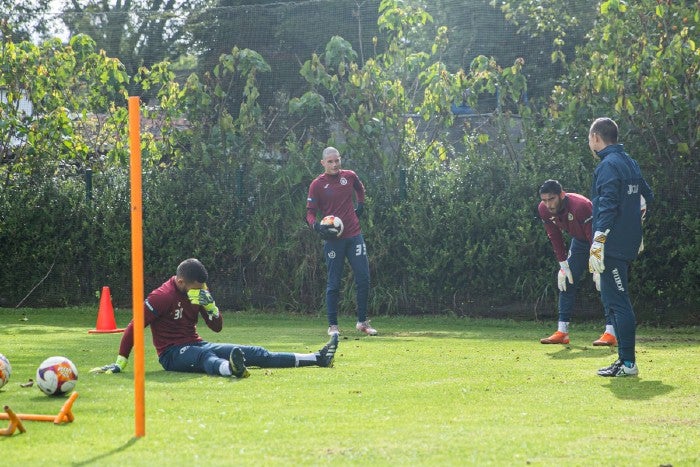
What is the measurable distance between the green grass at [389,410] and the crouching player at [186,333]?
0.15m

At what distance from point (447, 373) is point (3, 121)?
10.7 m

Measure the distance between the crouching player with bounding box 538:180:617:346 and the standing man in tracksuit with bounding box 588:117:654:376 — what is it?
2.30 metres

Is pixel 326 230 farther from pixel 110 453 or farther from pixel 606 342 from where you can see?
pixel 110 453

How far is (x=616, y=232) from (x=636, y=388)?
4.58 ft

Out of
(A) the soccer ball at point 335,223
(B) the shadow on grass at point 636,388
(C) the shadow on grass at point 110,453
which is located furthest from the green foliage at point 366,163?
(C) the shadow on grass at point 110,453

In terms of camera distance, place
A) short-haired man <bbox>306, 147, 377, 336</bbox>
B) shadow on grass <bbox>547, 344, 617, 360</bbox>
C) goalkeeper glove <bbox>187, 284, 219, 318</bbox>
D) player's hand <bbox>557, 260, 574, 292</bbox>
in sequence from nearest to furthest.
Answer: goalkeeper glove <bbox>187, 284, 219, 318</bbox> < shadow on grass <bbox>547, 344, 617, 360</bbox> < player's hand <bbox>557, 260, 574, 292</bbox> < short-haired man <bbox>306, 147, 377, 336</bbox>

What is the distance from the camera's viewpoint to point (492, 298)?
49.4 feet

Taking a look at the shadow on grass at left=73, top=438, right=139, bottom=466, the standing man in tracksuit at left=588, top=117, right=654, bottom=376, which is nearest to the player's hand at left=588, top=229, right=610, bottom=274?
the standing man in tracksuit at left=588, top=117, right=654, bottom=376

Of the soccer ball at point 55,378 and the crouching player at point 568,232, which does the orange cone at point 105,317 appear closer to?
the crouching player at point 568,232

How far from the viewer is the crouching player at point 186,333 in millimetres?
8555

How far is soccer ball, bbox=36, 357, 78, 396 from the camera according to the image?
7156mm

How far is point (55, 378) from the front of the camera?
23.5 ft

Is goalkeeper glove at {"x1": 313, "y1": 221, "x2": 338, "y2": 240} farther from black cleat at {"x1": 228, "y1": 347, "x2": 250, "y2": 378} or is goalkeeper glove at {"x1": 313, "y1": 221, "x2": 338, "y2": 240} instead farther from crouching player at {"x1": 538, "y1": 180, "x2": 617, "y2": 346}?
black cleat at {"x1": 228, "y1": 347, "x2": 250, "y2": 378}

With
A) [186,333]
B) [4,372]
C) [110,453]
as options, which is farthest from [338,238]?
[110,453]
